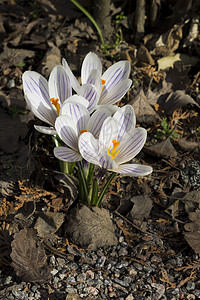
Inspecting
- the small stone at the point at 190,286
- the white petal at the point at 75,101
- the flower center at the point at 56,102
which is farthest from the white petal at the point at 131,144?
the small stone at the point at 190,286

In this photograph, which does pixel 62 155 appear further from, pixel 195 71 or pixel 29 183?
pixel 195 71

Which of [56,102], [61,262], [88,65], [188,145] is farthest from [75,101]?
[188,145]

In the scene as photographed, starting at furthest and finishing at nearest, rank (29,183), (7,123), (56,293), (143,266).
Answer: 1. (7,123)
2. (29,183)
3. (143,266)
4. (56,293)

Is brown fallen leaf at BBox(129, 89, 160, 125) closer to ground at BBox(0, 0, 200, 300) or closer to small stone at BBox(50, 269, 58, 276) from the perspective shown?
ground at BBox(0, 0, 200, 300)

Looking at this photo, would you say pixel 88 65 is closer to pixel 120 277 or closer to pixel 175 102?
pixel 175 102

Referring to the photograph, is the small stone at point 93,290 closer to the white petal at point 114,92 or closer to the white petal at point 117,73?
the white petal at point 114,92

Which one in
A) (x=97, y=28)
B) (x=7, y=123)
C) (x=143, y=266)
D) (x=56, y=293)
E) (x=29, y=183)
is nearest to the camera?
(x=56, y=293)

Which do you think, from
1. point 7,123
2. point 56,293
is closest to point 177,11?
point 7,123
